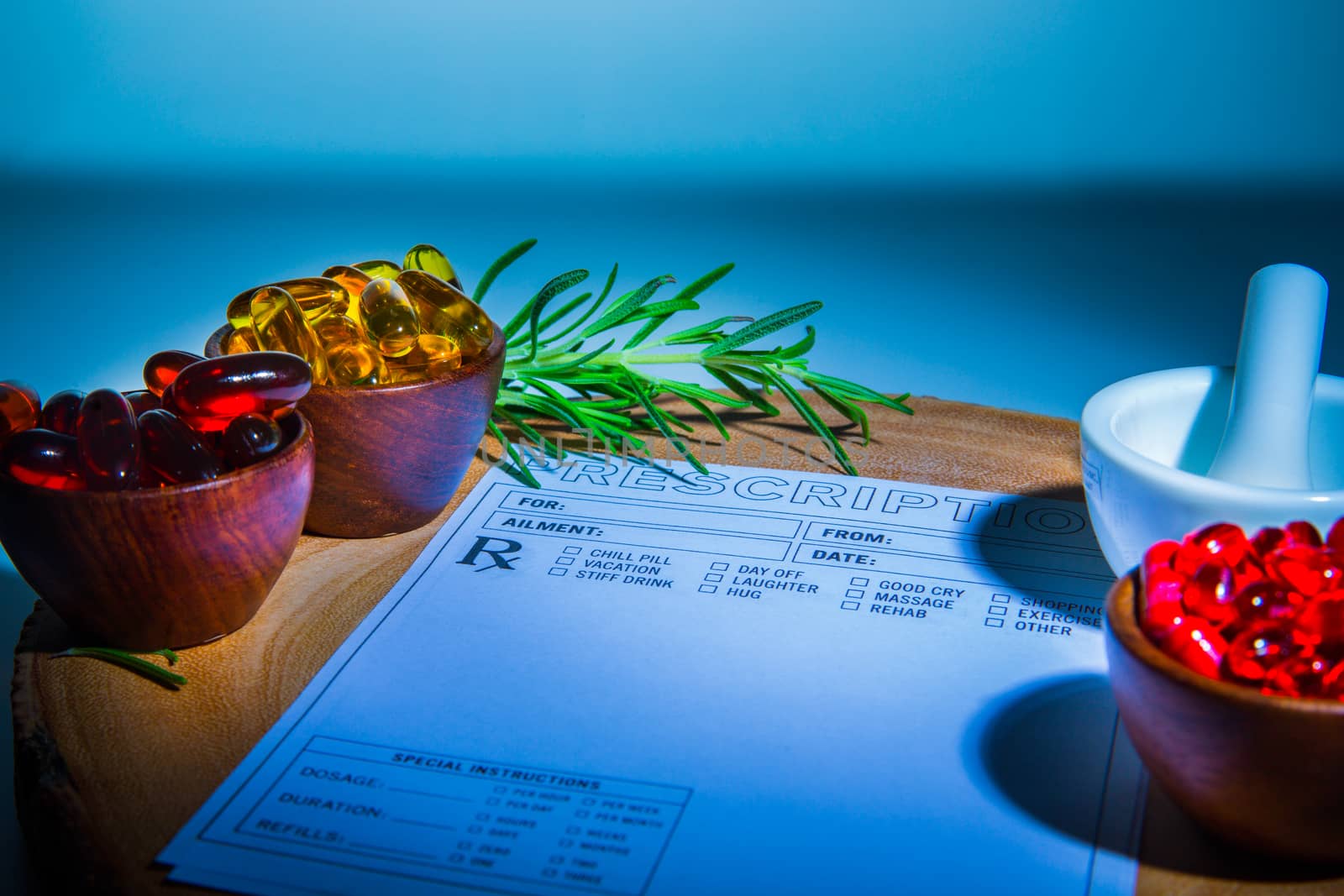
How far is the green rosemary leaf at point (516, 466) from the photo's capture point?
93cm

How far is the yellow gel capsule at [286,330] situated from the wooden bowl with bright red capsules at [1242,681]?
494 millimetres

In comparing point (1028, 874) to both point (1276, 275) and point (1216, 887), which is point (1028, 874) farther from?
point (1276, 275)

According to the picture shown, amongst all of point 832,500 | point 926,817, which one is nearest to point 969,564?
point 832,500

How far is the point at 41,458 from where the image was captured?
0.62m

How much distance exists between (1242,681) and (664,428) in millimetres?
521

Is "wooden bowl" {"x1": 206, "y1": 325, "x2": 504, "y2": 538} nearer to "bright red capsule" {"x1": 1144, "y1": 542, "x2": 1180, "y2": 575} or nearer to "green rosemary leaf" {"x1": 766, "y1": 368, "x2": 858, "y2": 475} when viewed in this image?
"green rosemary leaf" {"x1": 766, "y1": 368, "x2": 858, "y2": 475}

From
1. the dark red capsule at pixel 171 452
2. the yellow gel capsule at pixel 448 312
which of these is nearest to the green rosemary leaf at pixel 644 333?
the yellow gel capsule at pixel 448 312

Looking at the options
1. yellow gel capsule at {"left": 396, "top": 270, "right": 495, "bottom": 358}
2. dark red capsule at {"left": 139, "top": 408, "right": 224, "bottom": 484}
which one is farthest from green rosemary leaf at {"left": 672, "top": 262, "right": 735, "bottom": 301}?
dark red capsule at {"left": 139, "top": 408, "right": 224, "bottom": 484}

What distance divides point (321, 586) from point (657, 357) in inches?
13.9

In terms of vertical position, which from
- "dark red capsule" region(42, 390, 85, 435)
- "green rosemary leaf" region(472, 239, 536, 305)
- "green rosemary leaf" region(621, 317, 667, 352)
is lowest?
"green rosemary leaf" region(621, 317, 667, 352)

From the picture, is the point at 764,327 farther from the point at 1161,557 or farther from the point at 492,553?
the point at 1161,557

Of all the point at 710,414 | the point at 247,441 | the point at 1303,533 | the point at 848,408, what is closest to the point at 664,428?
the point at 710,414

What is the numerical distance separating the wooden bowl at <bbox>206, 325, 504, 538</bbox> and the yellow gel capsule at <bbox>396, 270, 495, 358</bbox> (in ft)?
0.05

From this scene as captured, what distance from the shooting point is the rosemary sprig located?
0.97 meters
